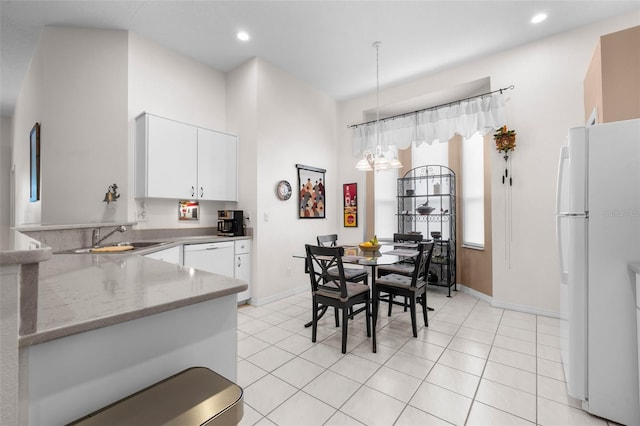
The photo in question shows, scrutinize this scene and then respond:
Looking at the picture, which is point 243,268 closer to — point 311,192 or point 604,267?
point 311,192

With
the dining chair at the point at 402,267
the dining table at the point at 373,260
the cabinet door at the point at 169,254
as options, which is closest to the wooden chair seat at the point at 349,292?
the dining table at the point at 373,260

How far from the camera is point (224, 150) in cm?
387

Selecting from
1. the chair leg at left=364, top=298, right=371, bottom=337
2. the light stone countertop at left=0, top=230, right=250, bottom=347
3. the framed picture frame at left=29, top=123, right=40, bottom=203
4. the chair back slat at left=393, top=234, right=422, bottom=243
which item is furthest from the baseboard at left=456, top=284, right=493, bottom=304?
the framed picture frame at left=29, top=123, right=40, bottom=203

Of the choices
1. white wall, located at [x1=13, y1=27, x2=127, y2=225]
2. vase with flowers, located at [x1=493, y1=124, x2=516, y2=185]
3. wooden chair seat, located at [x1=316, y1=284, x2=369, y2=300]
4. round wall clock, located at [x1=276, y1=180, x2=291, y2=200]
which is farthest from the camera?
round wall clock, located at [x1=276, y1=180, x2=291, y2=200]

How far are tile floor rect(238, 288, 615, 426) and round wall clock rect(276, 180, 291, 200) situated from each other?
66.1 inches

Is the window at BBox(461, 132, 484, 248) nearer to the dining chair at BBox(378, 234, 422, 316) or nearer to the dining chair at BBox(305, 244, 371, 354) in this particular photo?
the dining chair at BBox(378, 234, 422, 316)

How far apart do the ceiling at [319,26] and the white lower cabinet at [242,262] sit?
2.52m

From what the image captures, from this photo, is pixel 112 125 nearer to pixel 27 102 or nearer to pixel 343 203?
pixel 27 102

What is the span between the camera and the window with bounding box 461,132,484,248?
162 inches

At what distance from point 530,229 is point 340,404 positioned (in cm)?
302

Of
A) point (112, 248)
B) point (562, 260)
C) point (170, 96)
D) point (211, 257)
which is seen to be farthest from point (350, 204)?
point (112, 248)

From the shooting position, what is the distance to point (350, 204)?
16.4 ft

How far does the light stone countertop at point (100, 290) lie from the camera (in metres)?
0.68

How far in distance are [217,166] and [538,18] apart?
159 inches
